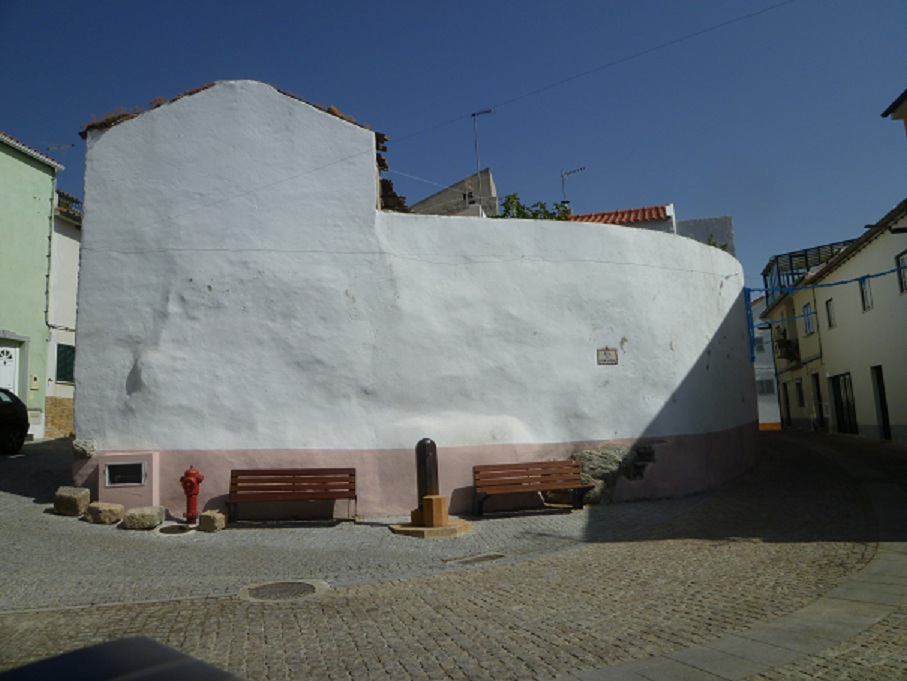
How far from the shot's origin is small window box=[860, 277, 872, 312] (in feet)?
64.5

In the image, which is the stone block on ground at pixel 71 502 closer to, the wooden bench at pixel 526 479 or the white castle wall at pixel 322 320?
the white castle wall at pixel 322 320

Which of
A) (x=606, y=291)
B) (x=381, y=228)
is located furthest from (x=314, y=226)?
(x=606, y=291)

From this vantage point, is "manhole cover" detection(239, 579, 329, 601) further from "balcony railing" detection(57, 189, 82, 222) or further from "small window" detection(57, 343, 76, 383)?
"balcony railing" detection(57, 189, 82, 222)

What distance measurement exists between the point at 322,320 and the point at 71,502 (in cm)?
454

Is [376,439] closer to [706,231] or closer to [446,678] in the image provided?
[446,678]

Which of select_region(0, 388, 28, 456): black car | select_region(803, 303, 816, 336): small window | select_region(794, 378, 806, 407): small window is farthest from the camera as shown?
select_region(794, 378, 806, 407): small window

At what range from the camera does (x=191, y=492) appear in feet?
31.1

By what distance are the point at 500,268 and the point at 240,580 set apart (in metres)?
6.66

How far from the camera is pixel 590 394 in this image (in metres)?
11.6

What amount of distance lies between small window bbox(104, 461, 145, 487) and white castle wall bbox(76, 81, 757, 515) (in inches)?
10.1

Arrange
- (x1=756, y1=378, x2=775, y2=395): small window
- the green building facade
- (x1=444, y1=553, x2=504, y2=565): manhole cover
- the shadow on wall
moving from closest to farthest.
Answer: (x1=444, y1=553, x2=504, y2=565): manhole cover, the shadow on wall, the green building facade, (x1=756, y1=378, x2=775, y2=395): small window

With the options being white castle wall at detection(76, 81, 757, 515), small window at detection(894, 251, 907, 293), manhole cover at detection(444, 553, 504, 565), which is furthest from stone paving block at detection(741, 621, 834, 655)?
small window at detection(894, 251, 907, 293)

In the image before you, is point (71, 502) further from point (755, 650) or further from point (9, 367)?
point (9, 367)

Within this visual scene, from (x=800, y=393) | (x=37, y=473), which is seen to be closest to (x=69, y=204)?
(x=37, y=473)
